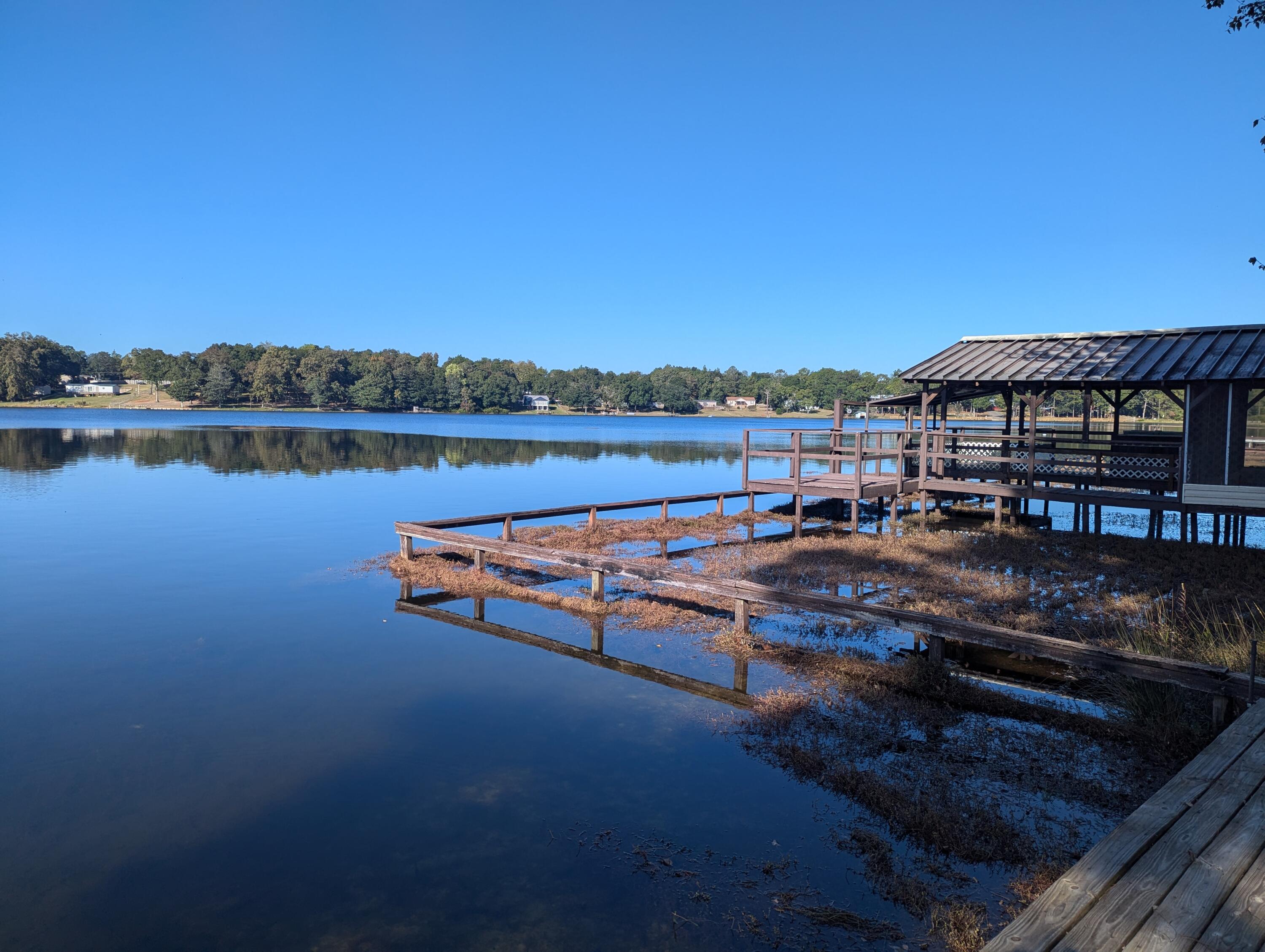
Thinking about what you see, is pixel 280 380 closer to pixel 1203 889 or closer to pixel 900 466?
pixel 900 466

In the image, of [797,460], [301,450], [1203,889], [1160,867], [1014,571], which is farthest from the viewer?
[301,450]

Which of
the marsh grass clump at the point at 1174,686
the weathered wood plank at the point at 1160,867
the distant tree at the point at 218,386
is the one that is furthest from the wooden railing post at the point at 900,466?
the distant tree at the point at 218,386

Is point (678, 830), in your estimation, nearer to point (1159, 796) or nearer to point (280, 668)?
point (1159, 796)

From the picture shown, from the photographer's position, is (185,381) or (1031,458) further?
(185,381)

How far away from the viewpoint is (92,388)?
175 meters

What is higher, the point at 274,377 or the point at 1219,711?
the point at 274,377

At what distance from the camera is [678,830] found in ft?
20.1

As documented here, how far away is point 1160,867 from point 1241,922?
46 centimetres

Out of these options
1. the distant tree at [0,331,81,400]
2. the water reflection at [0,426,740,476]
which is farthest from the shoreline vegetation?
the water reflection at [0,426,740,476]

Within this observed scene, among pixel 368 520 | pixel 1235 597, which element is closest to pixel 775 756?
pixel 1235 597

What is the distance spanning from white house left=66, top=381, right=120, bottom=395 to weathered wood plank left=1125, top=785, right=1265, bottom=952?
203 meters

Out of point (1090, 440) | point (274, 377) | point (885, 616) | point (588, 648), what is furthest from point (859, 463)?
point (274, 377)

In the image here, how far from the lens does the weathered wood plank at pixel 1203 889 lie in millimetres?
3299

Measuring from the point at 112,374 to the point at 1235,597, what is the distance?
233 m
